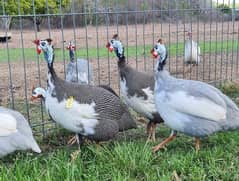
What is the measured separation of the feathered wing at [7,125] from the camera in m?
3.39

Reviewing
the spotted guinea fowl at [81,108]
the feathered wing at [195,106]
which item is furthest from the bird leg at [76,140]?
the feathered wing at [195,106]

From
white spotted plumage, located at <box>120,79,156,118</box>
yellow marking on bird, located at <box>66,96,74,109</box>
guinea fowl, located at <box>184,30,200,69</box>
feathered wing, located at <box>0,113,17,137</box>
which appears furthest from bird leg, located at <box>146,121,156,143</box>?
guinea fowl, located at <box>184,30,200,69</box>

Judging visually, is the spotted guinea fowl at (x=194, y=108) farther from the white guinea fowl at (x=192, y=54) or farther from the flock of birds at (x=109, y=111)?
the white guinea fowl at (x=192, y=54)

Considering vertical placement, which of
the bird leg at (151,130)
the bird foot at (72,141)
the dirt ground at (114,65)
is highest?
the dirt ground at (114,65)

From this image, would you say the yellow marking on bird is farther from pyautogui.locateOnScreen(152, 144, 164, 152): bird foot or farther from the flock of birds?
pyautogui.locateOnScreen(152, 144, 164, 152): bird foot

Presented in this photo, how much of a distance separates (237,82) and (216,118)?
10.3 ft

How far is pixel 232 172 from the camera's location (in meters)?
3.24

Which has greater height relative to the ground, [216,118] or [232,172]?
[216,118]

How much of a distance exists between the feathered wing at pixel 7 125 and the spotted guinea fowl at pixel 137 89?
123 cm

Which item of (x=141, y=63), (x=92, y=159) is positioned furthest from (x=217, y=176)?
(x=141, y=63)

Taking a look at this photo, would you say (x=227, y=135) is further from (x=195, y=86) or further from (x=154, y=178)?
(x=154, y=178)

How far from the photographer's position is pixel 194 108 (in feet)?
11.6

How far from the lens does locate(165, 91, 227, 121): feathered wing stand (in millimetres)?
3541

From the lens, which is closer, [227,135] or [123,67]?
[227,135]
